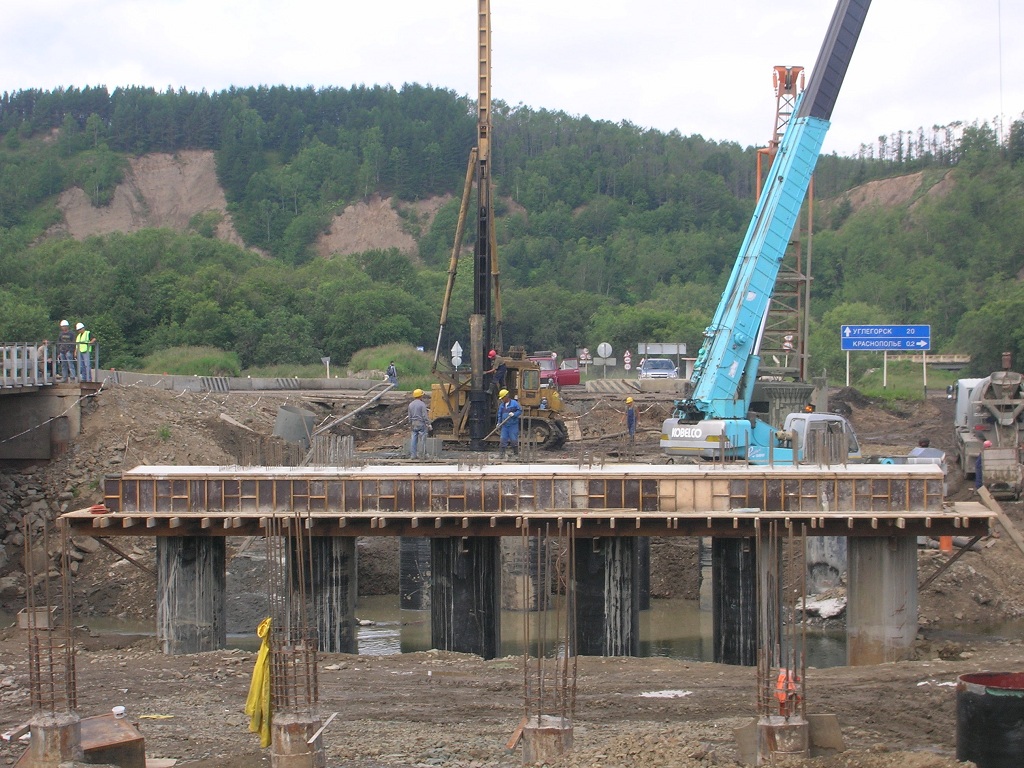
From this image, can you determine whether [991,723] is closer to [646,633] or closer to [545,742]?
[545,742]

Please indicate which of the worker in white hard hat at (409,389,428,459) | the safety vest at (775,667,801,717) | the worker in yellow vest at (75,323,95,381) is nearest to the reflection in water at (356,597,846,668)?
the worker in white hard hat at (409,389,428,459)

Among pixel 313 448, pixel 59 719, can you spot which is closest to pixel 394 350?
pixel 313 448

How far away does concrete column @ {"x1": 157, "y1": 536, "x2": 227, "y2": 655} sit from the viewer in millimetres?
20797

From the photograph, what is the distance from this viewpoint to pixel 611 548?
69.0 ft

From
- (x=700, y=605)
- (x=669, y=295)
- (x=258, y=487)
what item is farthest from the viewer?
(x=669, y=295)

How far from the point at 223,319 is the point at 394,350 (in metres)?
8.43

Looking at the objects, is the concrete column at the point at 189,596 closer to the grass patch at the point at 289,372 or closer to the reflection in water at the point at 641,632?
the reflection in water at the point at 641,632

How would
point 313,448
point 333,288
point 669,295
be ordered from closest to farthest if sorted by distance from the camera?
1. point 313,448
2. point 333,288
3. point 669,295

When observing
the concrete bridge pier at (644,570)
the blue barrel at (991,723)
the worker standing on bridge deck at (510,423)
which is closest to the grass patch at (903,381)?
the worker standing on bridge deck at (510,423)

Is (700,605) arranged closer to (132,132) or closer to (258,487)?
(258,487)

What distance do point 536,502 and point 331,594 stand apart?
3721mm

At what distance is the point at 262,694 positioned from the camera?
1459 centimetres

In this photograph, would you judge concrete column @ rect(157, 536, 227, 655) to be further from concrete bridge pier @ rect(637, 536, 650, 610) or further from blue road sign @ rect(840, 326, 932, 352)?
blue road sign @ rect(840, 326, 932, 352)

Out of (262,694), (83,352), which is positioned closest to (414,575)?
(83,352)
